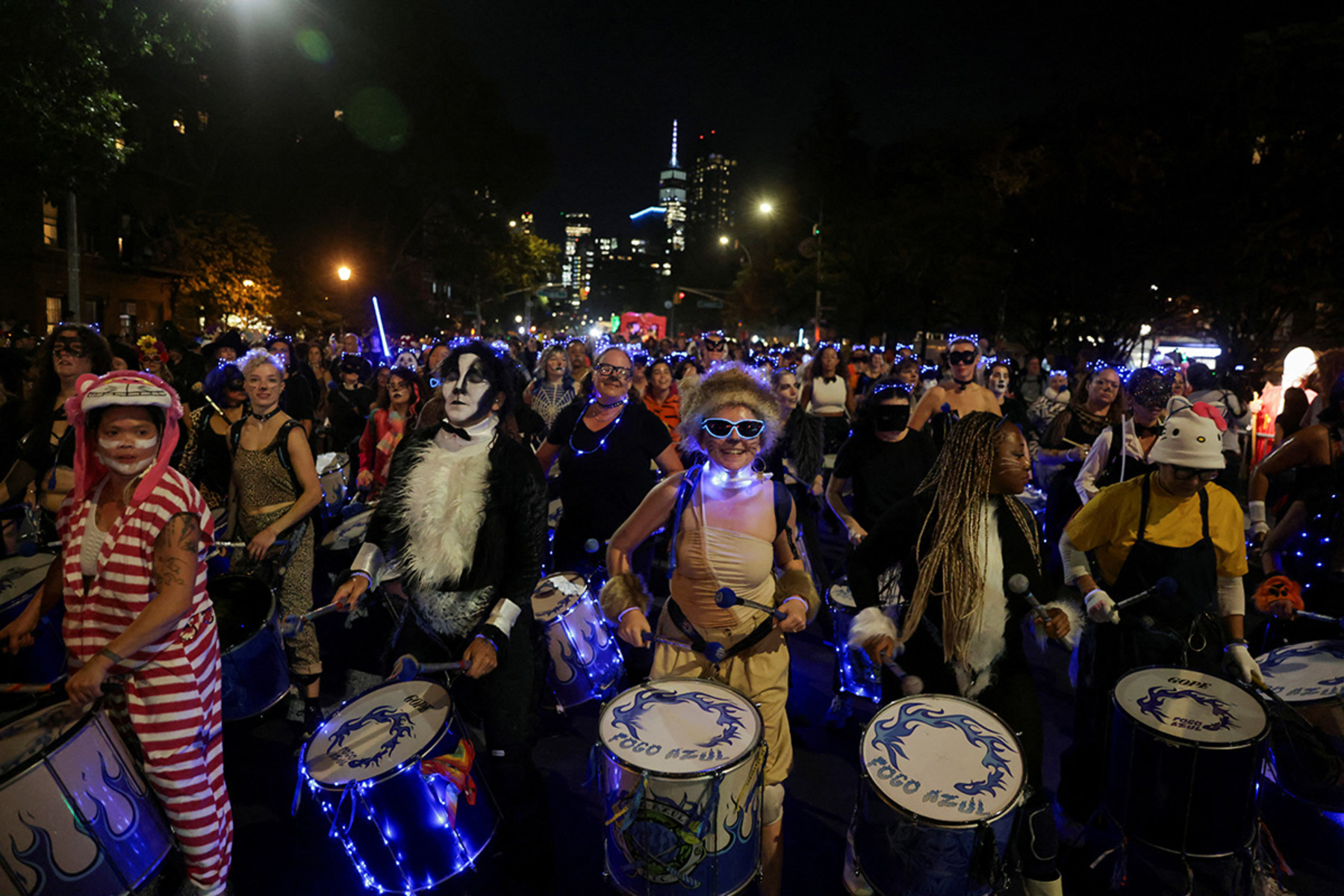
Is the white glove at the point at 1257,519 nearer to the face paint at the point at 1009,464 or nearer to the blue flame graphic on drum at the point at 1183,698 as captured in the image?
the blue flame graphic on drum at the point at 1183,698

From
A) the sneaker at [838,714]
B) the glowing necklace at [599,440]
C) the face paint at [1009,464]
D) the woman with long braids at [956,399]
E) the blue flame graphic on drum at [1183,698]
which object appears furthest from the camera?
the woman with long braids at [956,399]

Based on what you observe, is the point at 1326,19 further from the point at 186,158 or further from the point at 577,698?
the point at 186,158

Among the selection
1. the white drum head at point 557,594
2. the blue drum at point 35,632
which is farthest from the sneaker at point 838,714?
the blue drum at point 35,632

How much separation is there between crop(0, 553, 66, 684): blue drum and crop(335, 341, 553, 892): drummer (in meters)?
2.12

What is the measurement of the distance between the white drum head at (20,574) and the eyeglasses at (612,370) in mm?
3294

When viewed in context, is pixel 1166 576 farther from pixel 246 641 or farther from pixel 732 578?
pixel 246 641

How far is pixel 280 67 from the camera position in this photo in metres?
29.2

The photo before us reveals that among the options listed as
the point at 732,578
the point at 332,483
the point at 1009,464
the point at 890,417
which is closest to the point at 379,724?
the point at 732,578

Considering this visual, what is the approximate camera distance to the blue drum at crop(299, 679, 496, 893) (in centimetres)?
265

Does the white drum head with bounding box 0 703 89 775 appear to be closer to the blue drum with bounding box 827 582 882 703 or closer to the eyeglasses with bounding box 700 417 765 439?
the eyeglasses with bounding box 700 417 765 439

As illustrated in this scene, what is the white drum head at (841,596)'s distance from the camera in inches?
182

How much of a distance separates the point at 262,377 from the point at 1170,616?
5.09 meters

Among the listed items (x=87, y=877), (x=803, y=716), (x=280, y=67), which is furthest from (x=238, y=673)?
(x=280, y=67)

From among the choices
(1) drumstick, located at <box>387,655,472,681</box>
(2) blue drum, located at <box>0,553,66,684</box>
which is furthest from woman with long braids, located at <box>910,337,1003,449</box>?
(2) blue drum, located at <box>0,553,66,684</box>
